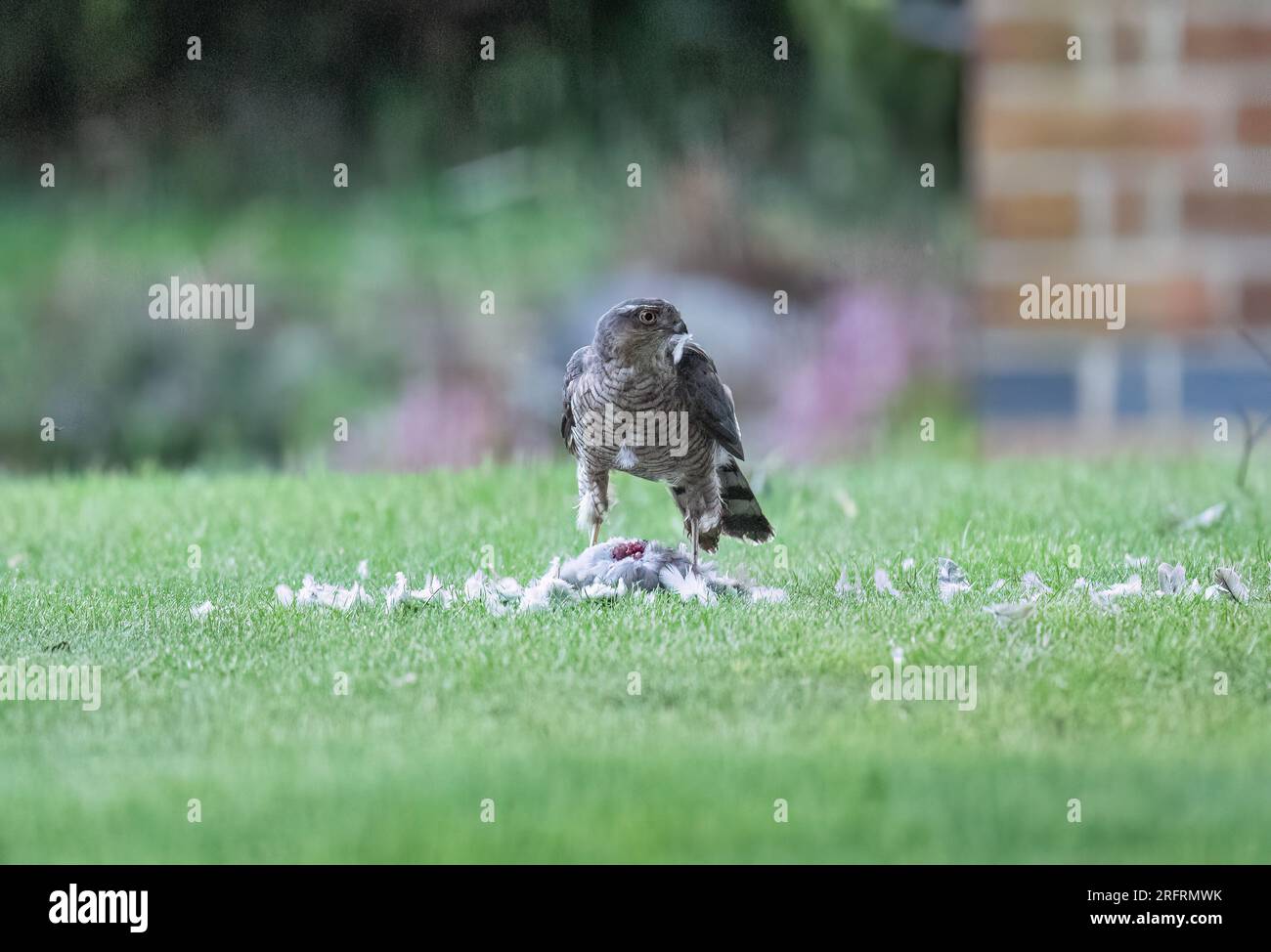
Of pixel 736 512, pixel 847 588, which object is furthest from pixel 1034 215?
pixel 847 588

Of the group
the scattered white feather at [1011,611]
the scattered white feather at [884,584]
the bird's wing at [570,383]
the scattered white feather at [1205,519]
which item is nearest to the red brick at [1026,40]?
the scattered white feather at [1205,519]

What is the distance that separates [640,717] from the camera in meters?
3.06

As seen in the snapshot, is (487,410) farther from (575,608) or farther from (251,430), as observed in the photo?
(575,608)

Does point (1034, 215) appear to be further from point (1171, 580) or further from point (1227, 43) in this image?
point (1171, 580)

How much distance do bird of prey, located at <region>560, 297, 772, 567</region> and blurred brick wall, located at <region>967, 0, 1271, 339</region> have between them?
414 centimetres

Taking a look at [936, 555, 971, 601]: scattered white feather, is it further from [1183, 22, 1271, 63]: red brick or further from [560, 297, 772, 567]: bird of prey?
[1183, 22, 1271, 63]: red brick

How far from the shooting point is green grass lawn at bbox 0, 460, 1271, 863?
2.61 meters

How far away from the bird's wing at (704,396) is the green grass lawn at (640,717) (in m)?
0.41

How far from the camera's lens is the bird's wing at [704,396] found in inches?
166

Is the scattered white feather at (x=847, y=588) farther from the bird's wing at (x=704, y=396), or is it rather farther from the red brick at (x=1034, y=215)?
the red brick at (x=1034, y=215)

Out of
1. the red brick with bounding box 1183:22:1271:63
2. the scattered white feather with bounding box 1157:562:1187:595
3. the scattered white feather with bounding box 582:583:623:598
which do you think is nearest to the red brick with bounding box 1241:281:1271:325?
the red brick with bounding box 1183:22:1271:63

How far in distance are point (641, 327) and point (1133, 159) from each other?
485 centimetres

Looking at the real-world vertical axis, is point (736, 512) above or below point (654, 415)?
below
